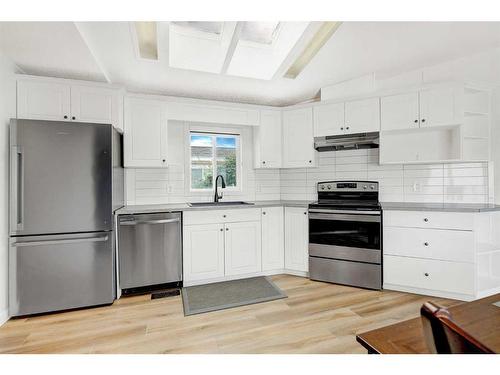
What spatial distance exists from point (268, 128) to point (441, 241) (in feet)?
8.00

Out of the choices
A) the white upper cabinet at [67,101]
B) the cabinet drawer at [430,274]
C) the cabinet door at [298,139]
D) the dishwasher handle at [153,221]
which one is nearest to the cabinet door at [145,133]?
the white upper cabinet at [67,101]

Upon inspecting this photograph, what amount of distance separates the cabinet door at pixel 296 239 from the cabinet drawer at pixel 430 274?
0.93m

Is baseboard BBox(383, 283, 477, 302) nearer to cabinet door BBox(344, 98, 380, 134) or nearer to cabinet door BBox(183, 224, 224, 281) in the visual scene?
cabinet door BBox(344, 98, 380, 134)

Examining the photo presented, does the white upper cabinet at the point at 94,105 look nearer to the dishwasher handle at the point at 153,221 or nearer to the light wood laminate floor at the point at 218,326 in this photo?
the dishwasher handle at the point at 153,221

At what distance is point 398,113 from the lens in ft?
10.4

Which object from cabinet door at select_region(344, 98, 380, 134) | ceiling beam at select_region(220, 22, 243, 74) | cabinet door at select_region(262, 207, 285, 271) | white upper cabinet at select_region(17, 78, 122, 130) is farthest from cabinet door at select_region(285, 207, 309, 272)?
white upper cabinet at select_region(17, 78, 122, 130)

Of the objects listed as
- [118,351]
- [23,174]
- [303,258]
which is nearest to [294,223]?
[303,258]

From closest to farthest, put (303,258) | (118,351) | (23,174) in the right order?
1. (118,351)
2. (23,174)
3. (303,258)

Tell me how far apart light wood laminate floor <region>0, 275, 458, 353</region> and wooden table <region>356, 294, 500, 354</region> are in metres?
1.20

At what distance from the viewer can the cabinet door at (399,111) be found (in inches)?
121

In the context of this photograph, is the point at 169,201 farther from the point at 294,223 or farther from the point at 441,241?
the point at 441,241

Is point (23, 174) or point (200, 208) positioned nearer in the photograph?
point (23, 174)

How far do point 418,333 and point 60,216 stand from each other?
9.45 ft

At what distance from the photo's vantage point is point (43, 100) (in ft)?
8.93
